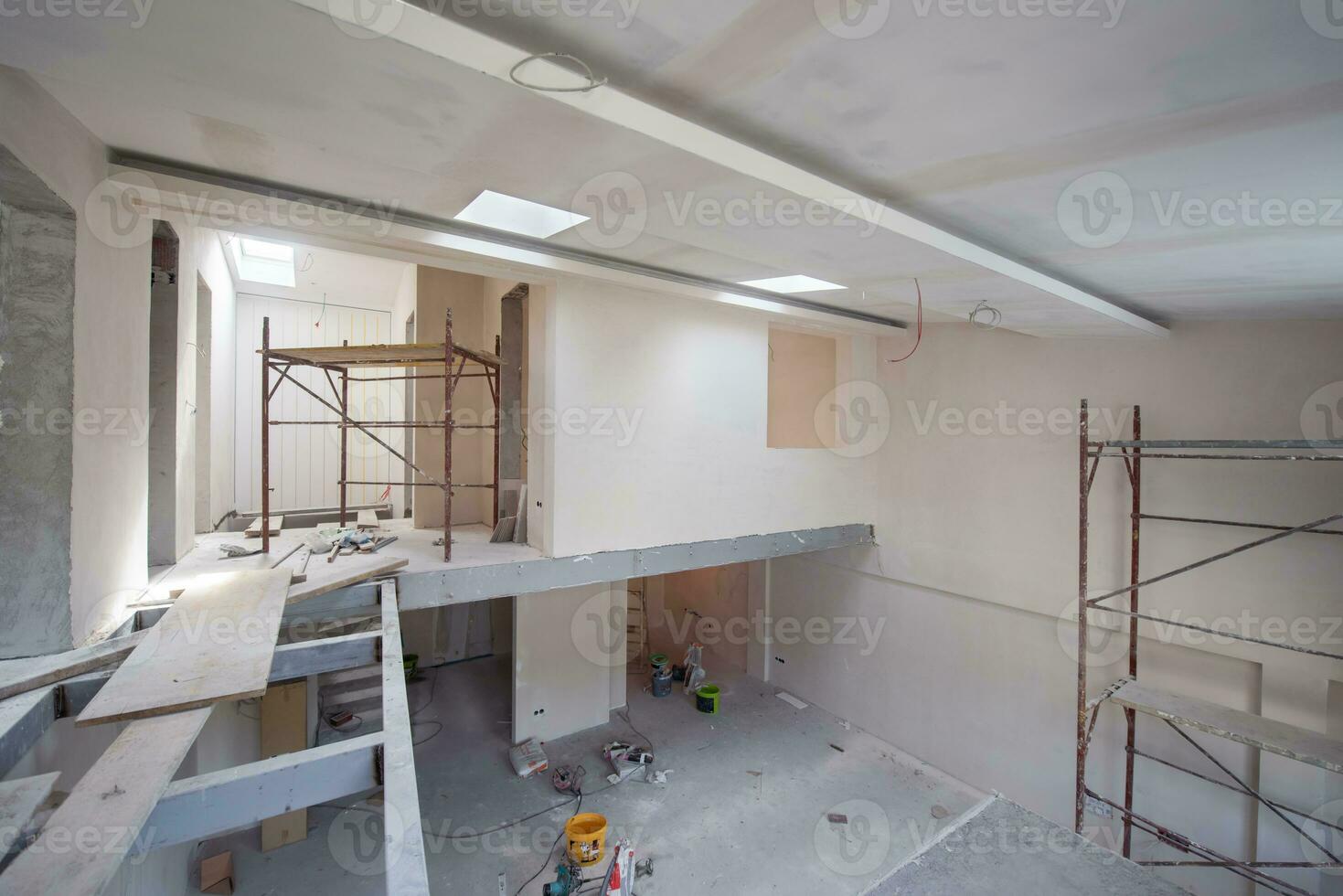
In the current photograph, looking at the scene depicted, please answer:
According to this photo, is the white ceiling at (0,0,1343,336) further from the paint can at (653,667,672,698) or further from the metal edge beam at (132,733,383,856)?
the paint can at (653,667,672,698)

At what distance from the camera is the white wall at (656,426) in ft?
12.5

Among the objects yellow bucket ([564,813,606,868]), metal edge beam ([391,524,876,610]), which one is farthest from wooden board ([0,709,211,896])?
yellow bucket ([564,813,606,868])

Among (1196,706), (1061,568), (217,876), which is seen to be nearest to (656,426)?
(1061,568)

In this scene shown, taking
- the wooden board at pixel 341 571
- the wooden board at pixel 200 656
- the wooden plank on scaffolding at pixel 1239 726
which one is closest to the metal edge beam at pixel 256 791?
the wooden board at pixel 200 656

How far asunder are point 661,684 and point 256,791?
551cm

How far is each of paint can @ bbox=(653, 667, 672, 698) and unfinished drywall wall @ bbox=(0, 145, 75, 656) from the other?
5.35 m

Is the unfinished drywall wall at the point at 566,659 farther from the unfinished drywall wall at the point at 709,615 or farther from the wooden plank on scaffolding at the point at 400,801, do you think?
the wooden plank on scaffolding at the point at 400,801

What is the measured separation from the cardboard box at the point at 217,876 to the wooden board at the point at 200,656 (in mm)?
2250

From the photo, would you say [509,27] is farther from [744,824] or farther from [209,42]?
[744,824]

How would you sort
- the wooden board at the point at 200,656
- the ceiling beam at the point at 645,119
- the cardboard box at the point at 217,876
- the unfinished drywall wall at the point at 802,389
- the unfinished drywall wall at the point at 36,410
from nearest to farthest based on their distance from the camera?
the ceiling beam at the point at 645,119
the wooden board at the point at 200,656
the unfinished drywall wall at the point at 36,410
the cardboard box at the point at 217,876
the unfinished drywall wall at the point at 802,389

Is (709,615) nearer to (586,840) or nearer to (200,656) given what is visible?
(586,840)

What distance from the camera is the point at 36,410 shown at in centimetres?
172

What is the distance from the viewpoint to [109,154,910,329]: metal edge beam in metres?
2.24

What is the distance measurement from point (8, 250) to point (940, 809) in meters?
6.10
